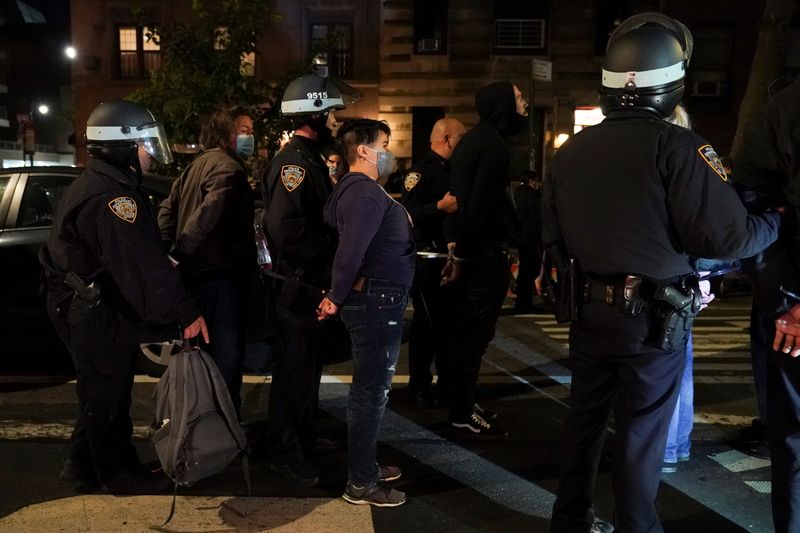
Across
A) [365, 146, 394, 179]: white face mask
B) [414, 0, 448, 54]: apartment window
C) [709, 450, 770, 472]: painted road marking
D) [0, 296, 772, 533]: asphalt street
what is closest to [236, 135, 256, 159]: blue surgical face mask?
[365, 146, 394, 179]: white face mask

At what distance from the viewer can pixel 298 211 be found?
3.94 m

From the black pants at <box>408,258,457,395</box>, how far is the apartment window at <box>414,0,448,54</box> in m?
16.7

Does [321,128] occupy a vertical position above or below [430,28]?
below

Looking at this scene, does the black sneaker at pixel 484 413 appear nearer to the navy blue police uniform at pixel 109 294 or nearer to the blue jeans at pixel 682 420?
the blue jeans at pixel 682 420

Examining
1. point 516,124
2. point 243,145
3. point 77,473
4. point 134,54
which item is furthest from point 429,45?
point 77,473

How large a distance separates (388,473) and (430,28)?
61.5 ft

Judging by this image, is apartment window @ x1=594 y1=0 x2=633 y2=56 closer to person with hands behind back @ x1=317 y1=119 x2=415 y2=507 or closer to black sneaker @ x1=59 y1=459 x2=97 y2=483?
person with hands behind back @ x1=317 y1=119 x2=415 y2=507

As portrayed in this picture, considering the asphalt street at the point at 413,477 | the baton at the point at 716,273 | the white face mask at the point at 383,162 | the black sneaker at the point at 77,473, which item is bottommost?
the asphalt street at the point at 413,477

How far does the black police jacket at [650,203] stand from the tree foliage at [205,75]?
987 cm

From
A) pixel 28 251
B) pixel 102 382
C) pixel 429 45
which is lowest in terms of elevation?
pixel 102 382

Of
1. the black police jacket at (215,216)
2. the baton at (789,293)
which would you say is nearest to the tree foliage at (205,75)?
the black police jacket at (215,216)

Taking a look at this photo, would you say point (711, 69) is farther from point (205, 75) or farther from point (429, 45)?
point (205, 75)

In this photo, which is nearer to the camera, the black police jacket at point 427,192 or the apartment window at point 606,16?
the black police jacket at point 427,192

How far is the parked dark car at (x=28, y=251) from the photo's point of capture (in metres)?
6.00
